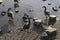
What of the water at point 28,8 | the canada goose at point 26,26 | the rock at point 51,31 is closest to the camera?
the rock at point 51,31

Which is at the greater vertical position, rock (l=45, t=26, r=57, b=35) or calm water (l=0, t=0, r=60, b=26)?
calm water (l=0, t=0, r=60, b=26)

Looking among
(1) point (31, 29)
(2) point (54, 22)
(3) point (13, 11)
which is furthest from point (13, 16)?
(2) point (54, 22)

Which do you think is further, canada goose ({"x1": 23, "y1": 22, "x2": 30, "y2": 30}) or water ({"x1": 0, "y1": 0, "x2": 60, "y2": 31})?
water ({"x1": 0, "y1": 0, "x2": 60, "y2": 31})

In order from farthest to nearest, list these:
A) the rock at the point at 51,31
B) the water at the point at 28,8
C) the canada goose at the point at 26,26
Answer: the water at the point at 28,8 → the canada goose at the point at 26,26 → the rock at the point at 51,31

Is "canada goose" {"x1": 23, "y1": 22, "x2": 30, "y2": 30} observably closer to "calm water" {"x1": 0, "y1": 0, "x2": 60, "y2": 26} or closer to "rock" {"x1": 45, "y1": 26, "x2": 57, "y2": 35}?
"calm water" {"x1": 0, "y1": 0, "x2": 60, "y2": 26}

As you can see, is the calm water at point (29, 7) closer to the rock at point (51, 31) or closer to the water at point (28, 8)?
the water at point (28, 8)

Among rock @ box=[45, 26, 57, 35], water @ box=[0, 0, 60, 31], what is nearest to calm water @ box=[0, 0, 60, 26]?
water @ box=[0, 0, 60, 31]

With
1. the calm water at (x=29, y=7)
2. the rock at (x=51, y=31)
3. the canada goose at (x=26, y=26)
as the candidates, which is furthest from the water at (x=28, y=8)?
the rock at (x=51, y=31)

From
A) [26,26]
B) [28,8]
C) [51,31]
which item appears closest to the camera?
[51,31]

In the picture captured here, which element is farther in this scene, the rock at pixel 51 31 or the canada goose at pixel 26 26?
the canada goose at pixel 26 26

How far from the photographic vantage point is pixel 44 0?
13.7 feet

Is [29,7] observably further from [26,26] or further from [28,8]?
[26,26]

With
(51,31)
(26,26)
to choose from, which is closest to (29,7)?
(26,26)

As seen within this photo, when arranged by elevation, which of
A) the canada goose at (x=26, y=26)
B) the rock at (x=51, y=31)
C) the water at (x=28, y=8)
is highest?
the water at (x=28, y=8)
